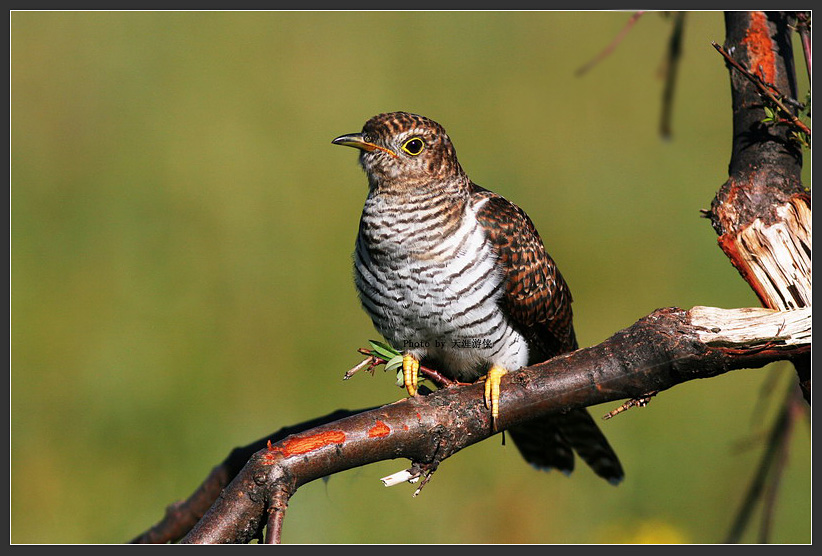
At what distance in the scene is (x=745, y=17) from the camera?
2.92m

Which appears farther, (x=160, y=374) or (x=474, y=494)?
(x=160, y=374)

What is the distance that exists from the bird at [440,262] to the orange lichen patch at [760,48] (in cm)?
92

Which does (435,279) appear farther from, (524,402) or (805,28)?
(805,28)

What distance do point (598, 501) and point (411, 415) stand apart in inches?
77.5

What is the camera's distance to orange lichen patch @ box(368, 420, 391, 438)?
2.28 meters

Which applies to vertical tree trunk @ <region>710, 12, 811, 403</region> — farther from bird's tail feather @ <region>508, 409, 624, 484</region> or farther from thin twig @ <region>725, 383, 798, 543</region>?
bird's tail feather @ <region>508, 409, 624, 484</region>

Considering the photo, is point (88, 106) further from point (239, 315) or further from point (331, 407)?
point (331, 407)

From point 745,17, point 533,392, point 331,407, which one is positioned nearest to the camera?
point 533,392

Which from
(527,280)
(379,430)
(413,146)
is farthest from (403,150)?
(379,430)

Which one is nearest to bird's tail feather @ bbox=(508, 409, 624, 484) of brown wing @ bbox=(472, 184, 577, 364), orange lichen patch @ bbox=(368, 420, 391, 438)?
brown wing @ bbox=(472, 184, 577, 364)

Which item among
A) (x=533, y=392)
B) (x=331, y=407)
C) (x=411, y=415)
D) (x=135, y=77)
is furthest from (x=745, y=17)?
(x=135, y=77)

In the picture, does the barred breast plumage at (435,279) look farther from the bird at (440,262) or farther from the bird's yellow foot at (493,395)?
the bird's yellow foot at (493,395)

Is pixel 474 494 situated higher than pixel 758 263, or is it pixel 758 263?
pixel 758 263

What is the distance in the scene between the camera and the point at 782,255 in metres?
2.41
